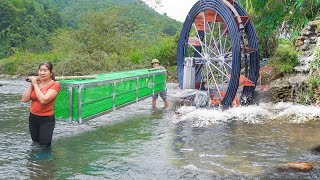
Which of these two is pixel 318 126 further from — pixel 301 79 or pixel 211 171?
pixel 211 171

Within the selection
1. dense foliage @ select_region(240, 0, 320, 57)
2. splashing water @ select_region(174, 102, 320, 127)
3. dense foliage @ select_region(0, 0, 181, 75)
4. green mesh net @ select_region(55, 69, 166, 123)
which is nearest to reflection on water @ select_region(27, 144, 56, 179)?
green mesh net @ select_region(55, 69, 166, 123)

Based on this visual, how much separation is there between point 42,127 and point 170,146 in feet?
6.97

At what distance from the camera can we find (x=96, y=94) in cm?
791

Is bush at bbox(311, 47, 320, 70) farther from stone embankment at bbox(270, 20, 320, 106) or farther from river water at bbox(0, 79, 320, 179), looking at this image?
Answer: river water at bbox(0, 79, 320, 179)

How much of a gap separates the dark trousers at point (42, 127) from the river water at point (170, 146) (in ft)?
0.70

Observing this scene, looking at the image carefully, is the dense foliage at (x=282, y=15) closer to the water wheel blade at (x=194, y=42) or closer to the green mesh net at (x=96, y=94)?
the water wheel blade at (x=194, y=42)

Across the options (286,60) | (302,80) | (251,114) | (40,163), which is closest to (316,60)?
(302,80)

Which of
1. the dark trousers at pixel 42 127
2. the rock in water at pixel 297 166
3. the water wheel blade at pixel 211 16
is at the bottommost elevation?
the rock in water at pixel 297 166

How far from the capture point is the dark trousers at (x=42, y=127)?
6063 mm

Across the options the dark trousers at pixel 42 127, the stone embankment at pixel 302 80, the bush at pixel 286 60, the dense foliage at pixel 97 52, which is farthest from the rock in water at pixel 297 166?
the dense foliage at pixel 97 52

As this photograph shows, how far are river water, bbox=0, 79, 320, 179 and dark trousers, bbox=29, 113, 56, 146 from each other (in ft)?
0.70

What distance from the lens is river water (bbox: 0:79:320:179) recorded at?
541 centimetres

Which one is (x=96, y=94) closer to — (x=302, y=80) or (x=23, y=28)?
(x=302, y=80)

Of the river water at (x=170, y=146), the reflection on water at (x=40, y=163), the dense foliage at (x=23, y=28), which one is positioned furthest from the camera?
the dense foliage at (x=23, y=28)
